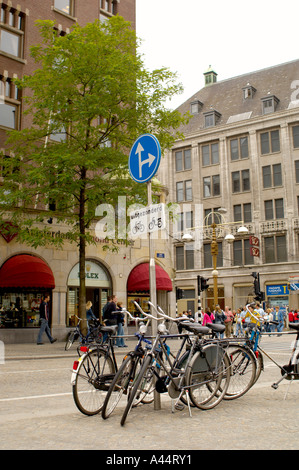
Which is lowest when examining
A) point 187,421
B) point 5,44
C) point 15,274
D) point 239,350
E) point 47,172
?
point 187,421

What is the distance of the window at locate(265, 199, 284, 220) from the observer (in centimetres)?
4953

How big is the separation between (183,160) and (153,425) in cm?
5292

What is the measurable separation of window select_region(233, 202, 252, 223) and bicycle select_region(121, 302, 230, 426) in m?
45.9

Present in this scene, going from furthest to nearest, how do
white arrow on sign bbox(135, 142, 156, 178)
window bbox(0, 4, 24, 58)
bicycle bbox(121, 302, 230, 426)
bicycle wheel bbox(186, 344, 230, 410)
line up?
window bbox(0, 4, 24, 58) → white arrow on sign bbox(135, 142, 156, 178) → bicycle wheel bbox(186, 344, 230, 410) → bicycle bbox(121, 302, 230, 426)

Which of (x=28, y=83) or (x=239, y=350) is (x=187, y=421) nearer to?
(x=239, y=350)

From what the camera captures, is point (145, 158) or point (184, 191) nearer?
point (145, 158)

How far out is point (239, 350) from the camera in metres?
7.02

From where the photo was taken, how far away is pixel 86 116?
58.5 ft

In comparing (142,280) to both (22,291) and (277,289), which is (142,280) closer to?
(22,291)

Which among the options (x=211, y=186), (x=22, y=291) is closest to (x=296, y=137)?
(x=211, y=186)

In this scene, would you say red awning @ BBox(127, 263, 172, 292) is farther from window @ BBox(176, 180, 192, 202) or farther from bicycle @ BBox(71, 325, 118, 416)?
window @ BBox(176, 180, 192, 202)

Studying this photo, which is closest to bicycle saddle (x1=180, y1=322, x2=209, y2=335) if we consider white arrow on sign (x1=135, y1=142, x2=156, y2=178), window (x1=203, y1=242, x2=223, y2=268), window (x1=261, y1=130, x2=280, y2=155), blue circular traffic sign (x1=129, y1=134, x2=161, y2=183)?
blue circular traffic sign (x1=129, y1=134, x2=161, y2=183)
